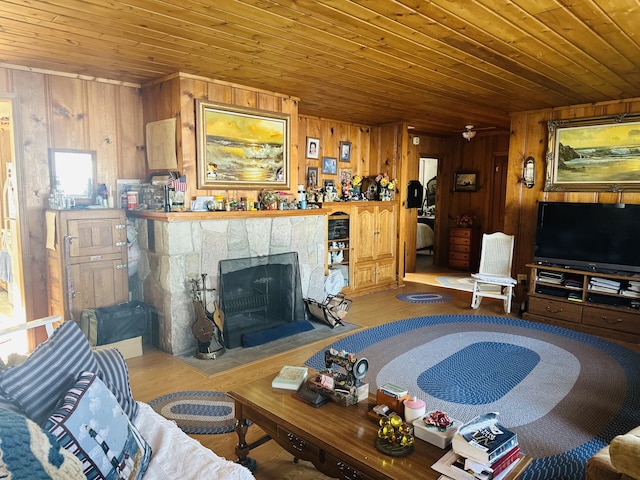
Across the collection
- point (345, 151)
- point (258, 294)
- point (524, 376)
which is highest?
point (345, 151)

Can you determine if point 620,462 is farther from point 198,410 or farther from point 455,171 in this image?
point 455,171

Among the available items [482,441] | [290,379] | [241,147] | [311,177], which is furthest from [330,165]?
[482,441]

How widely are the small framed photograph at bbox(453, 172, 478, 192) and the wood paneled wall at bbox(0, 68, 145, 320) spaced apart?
5.91m

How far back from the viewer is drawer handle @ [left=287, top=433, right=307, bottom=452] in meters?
1.91

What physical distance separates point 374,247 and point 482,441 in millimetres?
4644

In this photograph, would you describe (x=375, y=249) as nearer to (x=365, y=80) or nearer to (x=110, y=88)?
(x=365, y=80)

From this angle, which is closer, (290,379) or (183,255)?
(290,379)

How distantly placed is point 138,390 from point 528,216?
15.3 feet

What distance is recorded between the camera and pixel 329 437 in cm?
183

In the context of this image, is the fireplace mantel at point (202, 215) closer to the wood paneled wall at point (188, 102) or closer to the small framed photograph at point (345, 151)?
the wood paneled wall at point (188, 102)

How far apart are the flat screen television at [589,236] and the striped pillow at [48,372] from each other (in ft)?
15.4

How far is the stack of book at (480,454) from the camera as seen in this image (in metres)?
1.55

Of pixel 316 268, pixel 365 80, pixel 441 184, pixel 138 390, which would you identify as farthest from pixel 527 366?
pixel 441 184

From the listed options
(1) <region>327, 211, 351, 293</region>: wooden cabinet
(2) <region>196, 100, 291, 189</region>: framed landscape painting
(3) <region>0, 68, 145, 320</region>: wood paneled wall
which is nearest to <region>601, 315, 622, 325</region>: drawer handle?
(1) <region>327, 211, 351, 293</region>: wooden cabinet
